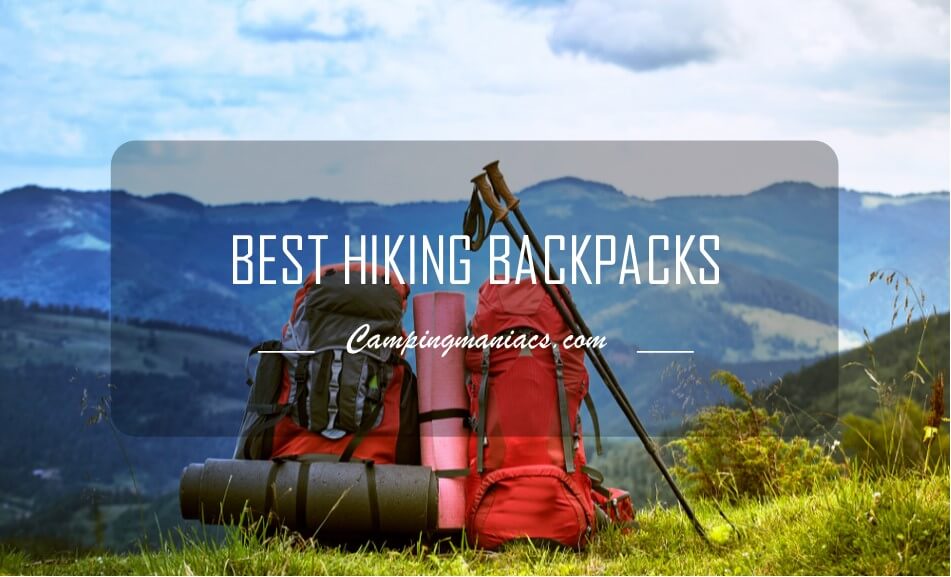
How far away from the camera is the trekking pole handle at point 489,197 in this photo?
5.57 meters

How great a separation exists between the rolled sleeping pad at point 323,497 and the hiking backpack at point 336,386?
0.31 m

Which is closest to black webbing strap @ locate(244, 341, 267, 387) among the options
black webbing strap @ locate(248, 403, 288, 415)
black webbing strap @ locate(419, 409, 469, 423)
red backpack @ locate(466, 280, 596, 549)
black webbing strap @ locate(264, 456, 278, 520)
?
black webbing strap @ locate(248, 403, 288, 415)

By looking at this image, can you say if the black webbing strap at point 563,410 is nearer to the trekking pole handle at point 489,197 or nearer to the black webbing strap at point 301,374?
the trekking pole handle at point 489,197

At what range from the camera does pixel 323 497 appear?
562 centimetres

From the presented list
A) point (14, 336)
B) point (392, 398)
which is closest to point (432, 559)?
point (392, 398)

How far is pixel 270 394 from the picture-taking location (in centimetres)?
617

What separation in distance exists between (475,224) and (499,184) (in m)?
0.32

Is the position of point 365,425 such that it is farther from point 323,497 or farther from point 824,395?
point 824,395

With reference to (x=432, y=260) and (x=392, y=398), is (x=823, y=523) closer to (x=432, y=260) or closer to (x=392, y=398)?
(x=392, y=398)

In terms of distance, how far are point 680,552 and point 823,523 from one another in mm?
810

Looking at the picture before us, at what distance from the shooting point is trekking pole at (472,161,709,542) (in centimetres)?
550

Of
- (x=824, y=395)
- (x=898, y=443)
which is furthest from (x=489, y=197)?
(x=824, y=395)

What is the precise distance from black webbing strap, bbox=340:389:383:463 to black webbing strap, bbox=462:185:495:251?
39.9 inches

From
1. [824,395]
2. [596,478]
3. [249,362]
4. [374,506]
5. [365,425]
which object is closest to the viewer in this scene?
[374,506]
